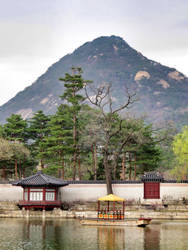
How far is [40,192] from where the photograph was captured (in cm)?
4884

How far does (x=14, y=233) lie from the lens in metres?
32.9

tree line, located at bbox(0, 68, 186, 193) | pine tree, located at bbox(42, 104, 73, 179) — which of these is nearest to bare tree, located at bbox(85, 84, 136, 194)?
tree line, located at bbox(0, 68, 186, 193)

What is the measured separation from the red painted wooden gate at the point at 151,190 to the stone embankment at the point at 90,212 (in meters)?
2.88

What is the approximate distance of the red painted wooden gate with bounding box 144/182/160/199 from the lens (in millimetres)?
51750

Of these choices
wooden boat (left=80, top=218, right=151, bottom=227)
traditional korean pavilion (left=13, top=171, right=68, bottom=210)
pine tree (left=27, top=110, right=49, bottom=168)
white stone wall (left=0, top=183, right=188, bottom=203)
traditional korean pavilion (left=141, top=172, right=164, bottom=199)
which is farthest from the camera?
pine tree (left=27, top=110, right=49, bottom=168)


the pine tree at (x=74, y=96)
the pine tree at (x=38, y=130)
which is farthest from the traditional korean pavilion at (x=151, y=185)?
the pine tree at (x=38, y=130)

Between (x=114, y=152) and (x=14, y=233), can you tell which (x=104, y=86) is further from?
(x=14, y=233)

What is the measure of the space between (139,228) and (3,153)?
81.4ft

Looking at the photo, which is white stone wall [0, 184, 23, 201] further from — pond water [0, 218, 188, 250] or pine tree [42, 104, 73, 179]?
pond water [0, 218, 188, 250]

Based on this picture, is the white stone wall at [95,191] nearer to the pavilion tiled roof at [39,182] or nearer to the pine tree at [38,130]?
the pavilion tiled roof at [39,182]

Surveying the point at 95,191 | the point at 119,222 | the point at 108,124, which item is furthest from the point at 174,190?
the point at 119,222

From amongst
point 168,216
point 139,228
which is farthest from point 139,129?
point 139,228

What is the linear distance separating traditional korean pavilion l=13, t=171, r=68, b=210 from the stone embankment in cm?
135

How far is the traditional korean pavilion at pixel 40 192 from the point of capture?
48031mm
